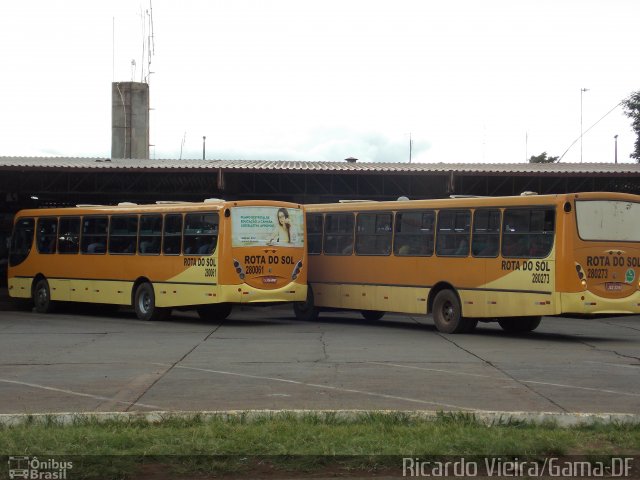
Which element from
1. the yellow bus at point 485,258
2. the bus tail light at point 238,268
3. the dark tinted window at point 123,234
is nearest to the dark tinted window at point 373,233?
the yellow bus at point 485,258

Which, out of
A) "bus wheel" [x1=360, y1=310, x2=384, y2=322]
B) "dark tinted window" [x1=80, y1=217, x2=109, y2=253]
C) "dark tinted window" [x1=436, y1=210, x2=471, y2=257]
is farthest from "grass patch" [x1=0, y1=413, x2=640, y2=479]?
"dark tinted window" [x1=80, y1=217, x2=109, y2=253]

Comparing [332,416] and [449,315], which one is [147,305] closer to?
[449,315]

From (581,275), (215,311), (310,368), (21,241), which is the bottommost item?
(215,311)

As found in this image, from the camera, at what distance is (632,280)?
21203 millimetres

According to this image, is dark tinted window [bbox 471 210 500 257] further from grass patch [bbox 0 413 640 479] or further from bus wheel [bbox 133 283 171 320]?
grass patch [bbox 0 413 640 479]

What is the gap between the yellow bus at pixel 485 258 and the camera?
816 inches

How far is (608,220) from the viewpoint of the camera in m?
21.1

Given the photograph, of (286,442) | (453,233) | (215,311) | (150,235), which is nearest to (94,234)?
(150,235)

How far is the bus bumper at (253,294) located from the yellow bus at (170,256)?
23 millimetres

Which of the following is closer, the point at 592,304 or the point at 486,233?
the point at 592,304

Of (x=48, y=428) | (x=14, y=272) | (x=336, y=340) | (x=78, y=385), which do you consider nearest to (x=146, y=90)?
(x=14, y=272)

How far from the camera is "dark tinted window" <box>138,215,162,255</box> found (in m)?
27.2

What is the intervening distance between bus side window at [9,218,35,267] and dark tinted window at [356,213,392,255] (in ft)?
35.5

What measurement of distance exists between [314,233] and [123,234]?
196 inches
